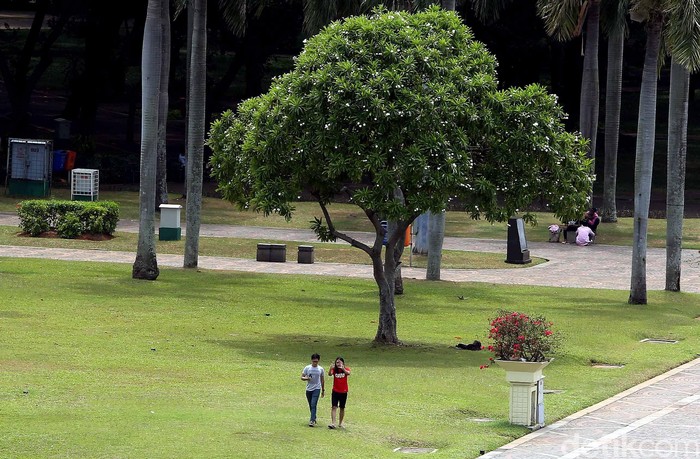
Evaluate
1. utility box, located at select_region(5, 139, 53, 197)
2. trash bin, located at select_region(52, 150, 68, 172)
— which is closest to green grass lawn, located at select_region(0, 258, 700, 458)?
utility box, located at select_region(5, 139, 53, 197)

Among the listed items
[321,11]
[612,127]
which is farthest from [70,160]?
[612,127]

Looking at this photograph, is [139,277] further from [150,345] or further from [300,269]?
[150,345]

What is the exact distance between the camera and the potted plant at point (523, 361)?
19.7 meters

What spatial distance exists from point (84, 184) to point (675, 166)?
75.9 feet

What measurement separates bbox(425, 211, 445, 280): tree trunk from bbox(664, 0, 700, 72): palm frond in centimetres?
879

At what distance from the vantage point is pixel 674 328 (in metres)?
31.9

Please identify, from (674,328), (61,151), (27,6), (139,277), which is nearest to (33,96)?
(27,6)

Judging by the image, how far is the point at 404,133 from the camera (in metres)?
24.9

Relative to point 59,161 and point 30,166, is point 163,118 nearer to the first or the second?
point 30,166

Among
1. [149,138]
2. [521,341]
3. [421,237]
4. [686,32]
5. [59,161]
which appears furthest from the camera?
[59,161]

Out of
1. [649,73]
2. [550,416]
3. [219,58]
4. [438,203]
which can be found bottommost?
[550,416]

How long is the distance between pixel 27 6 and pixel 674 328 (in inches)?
2552

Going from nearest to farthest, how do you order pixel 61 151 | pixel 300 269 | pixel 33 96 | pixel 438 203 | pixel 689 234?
pixel 438 203 → pixel 300 269 → pixel 689 234 → pixel 61 151 → pixel 33 96

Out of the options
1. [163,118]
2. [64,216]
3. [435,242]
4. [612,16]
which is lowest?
[435,242]
